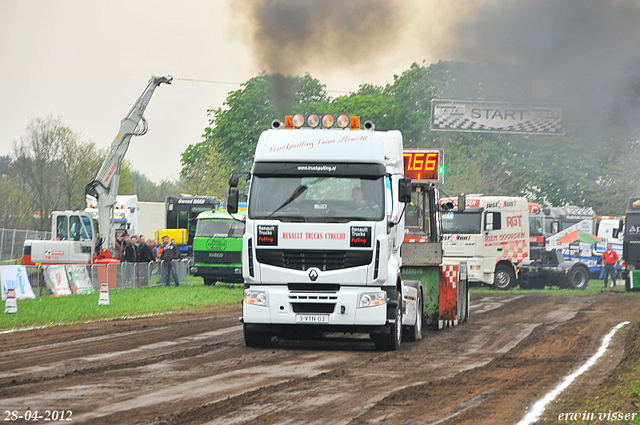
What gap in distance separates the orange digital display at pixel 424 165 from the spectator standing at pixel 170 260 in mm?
14724

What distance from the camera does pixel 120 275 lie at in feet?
89.4

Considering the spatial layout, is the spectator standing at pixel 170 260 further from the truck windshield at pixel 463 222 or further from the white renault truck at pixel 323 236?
the white renault truck at pixel 323 236

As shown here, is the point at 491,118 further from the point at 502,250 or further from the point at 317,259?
the point at 317,259

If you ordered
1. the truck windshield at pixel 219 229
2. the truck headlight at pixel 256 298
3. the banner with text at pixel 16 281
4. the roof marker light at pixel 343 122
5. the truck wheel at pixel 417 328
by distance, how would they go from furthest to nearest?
the truck windshield at pixel 219 229 < the banner with text at pixel 16 281 < the truck wheel at pixel 417 328 < the roof marker light at pixel 343 122 < the truck headlight at pixel 256 298

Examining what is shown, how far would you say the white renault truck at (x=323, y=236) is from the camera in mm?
12195

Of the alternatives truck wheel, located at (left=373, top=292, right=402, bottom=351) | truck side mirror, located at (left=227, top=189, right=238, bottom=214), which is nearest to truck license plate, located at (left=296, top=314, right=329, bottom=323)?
truck wheel, located at (left=373, top=292, right=402, bottom=351)

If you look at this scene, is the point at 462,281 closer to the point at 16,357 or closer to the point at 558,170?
the point at 16,357

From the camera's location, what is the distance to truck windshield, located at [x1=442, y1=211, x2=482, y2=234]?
32.9m

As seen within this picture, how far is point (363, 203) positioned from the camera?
12359 mm

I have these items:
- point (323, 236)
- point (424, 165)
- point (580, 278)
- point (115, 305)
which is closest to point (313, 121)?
point (323, 236)

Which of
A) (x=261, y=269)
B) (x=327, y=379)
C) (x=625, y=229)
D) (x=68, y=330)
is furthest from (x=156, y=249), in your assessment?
(x=327, y=379)

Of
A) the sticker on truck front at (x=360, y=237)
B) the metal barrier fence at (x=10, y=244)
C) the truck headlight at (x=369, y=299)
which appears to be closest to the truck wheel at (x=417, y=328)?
the truck headlight at (x=369, y=299)

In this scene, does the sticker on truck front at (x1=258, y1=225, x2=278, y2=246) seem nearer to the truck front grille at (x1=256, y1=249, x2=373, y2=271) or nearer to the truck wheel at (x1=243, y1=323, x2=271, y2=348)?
the truck front grille at (x1=256, y1=249, x2=373, y2=271)

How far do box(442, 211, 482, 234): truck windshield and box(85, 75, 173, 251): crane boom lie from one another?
1241cm
